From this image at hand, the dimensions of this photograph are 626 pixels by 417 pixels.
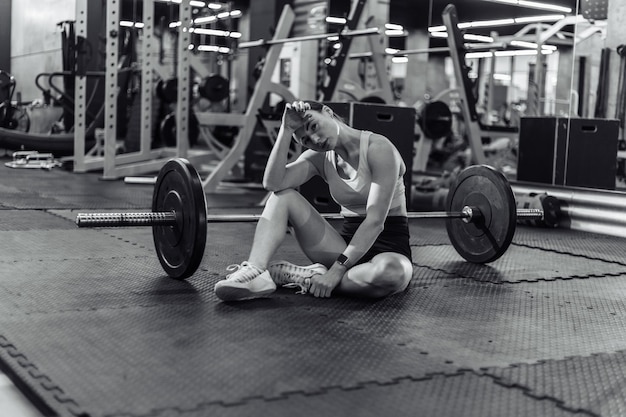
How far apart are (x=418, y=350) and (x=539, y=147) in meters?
3.65

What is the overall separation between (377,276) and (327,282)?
166 millimetres

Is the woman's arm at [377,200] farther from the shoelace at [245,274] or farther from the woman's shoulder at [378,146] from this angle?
the shoelace at [245,274]

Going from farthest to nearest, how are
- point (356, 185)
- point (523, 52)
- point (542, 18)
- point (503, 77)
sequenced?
point (503, 77), point (523, 52), point (542, 18), point (356, 185)

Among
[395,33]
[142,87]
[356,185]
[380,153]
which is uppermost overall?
[395,33]

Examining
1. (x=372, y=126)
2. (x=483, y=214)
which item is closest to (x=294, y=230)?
(x=483, y=214)

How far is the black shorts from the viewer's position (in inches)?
97.4

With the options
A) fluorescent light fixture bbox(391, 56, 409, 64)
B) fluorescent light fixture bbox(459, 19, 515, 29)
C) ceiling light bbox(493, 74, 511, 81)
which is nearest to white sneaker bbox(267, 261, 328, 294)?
fluorescent light fixture bbox(459, 19, 515, 29)

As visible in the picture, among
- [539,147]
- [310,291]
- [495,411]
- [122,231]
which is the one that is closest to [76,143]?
[122,231]

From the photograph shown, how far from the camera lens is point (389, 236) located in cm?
250

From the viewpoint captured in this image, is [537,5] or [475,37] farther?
[475,37]

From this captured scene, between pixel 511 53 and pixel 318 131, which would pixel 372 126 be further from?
pixel 511 53

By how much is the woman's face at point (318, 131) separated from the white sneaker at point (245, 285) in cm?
44

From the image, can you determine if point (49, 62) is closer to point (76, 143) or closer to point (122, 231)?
point (76, 143)

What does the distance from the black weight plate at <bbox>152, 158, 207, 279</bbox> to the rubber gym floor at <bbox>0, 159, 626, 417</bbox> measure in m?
0.09
